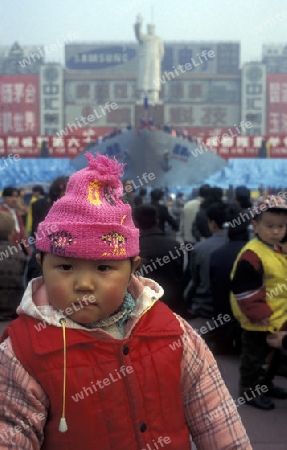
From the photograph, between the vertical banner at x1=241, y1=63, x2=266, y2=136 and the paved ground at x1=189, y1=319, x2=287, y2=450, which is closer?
the paved ground at x1=189, y1=319, x2=287, y2=450

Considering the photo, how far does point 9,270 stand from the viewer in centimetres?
616

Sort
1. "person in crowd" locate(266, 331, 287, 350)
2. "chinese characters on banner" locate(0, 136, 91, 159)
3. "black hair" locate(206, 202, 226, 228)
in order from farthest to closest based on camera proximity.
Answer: "chinese characters on banner" locate(0, 136, 91, 159)
"black hair" locate(206, 202, 226, 228)
"person in crowd" locate(266, 331, 287, 350)

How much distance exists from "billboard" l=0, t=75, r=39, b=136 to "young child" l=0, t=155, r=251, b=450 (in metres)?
58.3

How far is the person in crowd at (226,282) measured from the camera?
17.0 feet

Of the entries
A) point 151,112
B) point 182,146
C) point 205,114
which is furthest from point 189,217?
point 205,114

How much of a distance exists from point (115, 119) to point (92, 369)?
6337cm

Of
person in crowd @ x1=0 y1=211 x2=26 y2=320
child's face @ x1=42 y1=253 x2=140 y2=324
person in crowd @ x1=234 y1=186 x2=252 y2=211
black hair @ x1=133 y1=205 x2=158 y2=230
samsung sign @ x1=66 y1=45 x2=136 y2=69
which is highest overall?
samsung sign @ x1=66 y1=45 x2=136 y2=69

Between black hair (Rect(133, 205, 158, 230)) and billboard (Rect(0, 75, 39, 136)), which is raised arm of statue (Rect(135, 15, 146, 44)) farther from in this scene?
black hair (Rect(133, 205, 158, 230))

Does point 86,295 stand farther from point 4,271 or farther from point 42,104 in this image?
point 42,104

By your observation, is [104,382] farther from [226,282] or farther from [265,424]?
[226,282]

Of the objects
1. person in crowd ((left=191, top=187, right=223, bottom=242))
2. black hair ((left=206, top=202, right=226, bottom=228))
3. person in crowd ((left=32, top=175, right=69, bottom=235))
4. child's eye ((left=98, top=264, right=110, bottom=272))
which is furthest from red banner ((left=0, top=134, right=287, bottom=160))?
child's eye ((left=98, top=264, right=110, bottom=272))

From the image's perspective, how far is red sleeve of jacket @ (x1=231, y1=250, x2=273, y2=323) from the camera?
3.98 m

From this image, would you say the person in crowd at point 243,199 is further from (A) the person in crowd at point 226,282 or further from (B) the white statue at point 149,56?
(B) the white statue at point 149,56

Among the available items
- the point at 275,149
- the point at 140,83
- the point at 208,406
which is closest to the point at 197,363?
the point at 208,406
